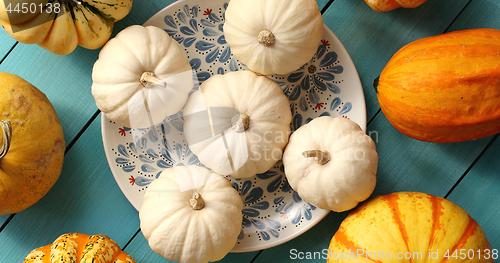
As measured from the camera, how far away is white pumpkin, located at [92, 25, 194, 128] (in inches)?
36.0

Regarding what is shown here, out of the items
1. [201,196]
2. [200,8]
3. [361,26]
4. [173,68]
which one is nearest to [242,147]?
[201,196]

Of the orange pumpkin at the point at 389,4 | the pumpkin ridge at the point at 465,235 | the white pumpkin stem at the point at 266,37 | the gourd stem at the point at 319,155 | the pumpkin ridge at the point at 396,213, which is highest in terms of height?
the orange pumpkin at the point at 389,4

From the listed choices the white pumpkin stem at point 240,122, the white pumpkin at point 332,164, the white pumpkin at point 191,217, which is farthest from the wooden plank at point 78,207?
the white pumpkin at point 332,164

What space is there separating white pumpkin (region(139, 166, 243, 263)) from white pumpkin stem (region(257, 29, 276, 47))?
0.43 meters

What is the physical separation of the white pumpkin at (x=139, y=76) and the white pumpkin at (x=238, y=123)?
0.30 ft

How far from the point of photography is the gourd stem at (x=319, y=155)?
0.86 m

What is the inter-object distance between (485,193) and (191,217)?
1011mm

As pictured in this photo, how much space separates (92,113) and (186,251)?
0.59 meters

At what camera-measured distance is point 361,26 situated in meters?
1.12

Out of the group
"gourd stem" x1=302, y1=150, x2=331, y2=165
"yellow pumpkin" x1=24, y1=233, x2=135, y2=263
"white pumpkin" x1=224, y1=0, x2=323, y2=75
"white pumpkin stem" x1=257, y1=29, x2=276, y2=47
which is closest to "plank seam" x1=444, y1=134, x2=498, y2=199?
"gourd stem" x1=302, y1=150, x2=331, y2=165

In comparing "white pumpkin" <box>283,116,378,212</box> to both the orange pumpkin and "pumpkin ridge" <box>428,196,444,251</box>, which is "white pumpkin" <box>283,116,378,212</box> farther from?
the orange pumpkin

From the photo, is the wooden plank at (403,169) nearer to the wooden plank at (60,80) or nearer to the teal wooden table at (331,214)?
the teal wooden table at (331,214)

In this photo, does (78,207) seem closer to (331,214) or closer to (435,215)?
(331,214)

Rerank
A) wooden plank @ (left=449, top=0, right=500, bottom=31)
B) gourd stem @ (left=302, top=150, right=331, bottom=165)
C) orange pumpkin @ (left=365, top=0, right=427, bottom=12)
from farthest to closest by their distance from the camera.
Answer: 1. wooden plank @ (left=449, top=0, right=500, bottom=31)
2. orange pumpkin @ (left=365, top=0, right=427, bottom=12)
3. gourd stem @ (left=302, top=150, right=331, bottom=165)
